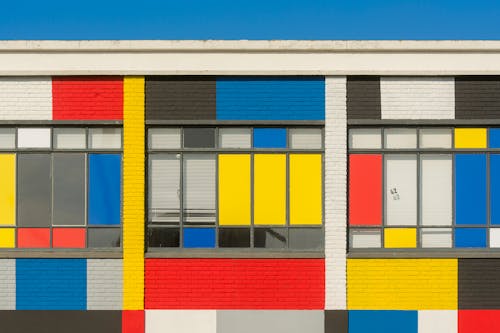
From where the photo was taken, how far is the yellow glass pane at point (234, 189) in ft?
31.2

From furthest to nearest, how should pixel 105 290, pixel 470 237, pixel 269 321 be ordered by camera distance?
pixel 470 237
pixel 105 290
pixel 269 321

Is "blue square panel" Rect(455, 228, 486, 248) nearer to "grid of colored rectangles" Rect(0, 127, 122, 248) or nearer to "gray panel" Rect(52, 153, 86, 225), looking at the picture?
"grid of colored rectangles" Rect(0, 127, 122, 248)

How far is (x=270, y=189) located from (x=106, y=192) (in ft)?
9.99

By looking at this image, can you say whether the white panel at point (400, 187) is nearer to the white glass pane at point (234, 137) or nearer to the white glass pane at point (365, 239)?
the white glass pane at point (365, 239)

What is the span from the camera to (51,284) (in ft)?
30.9

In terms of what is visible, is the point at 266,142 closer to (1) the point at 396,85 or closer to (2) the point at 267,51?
(2) the point at 267,51

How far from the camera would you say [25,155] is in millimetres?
9633

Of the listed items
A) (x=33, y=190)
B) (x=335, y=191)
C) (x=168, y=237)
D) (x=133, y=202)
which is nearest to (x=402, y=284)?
(x=335, y=191)

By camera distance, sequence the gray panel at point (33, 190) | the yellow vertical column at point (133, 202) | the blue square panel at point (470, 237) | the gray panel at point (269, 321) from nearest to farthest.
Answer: the gray panel at point (269, 321)
the yellow vertical column at point (133, 202)
the blue square panel at point (470, 237)
the gray panel at point (33, 190)

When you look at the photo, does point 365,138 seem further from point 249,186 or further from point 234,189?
point 234,189

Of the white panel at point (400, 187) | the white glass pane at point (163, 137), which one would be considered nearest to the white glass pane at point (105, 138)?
the white glass pane at point (163, 137)

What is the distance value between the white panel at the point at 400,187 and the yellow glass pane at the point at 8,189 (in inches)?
273

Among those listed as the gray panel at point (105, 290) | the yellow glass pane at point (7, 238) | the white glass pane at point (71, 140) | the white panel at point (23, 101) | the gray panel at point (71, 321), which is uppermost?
the white panel at point (23, 101)

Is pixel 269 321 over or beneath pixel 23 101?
beneath
